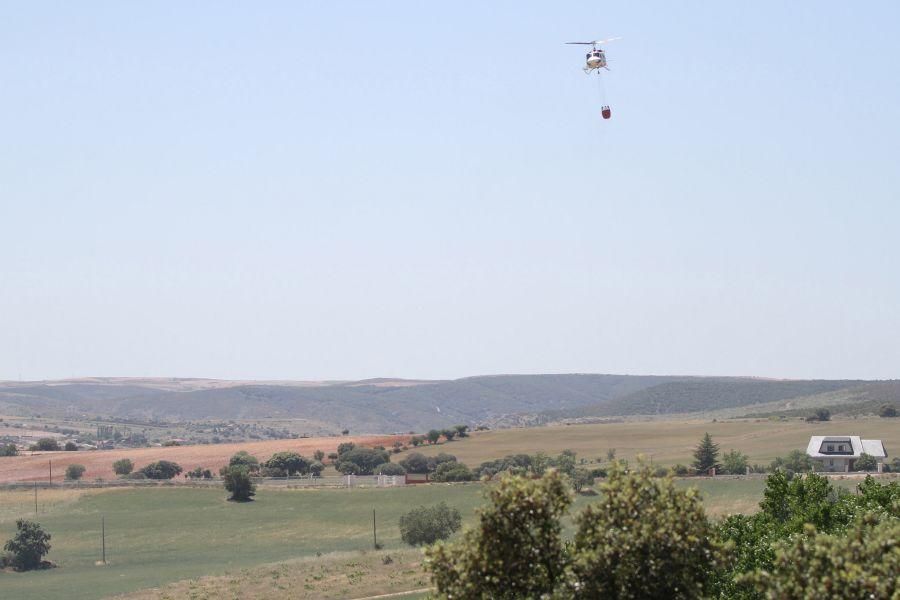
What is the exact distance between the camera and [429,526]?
2955 inches

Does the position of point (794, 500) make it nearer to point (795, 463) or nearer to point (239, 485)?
point (795, 463)

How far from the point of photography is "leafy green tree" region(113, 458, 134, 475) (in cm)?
12225

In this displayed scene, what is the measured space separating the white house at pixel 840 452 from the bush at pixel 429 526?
37653 mm

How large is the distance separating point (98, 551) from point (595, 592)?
228ft

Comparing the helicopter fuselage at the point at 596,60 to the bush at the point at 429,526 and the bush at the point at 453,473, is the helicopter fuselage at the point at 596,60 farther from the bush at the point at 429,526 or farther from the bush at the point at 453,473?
the bush at the point at 453,473

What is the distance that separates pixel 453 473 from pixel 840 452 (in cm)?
3232

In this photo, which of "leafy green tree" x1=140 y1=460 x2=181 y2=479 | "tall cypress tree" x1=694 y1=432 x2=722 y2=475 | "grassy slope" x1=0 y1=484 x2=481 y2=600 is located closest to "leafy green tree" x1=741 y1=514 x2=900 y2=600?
"grassy slope" x1=0 y1=484 x2=481 y2=600

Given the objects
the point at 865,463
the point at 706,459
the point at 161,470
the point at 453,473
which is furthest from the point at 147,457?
the point at 865,463

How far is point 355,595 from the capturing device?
57.2 m

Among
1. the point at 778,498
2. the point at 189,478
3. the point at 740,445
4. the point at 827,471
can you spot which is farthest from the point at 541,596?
the point at 740,445

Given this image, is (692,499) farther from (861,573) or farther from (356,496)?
(356,496)

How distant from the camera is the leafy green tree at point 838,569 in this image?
15281 mm

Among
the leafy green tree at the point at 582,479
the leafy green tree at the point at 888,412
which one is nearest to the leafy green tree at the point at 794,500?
the leafy green tree at the point at 582,479

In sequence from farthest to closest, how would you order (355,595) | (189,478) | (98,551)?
1. (189,478)
2. (98,551)
3. (355,595)
